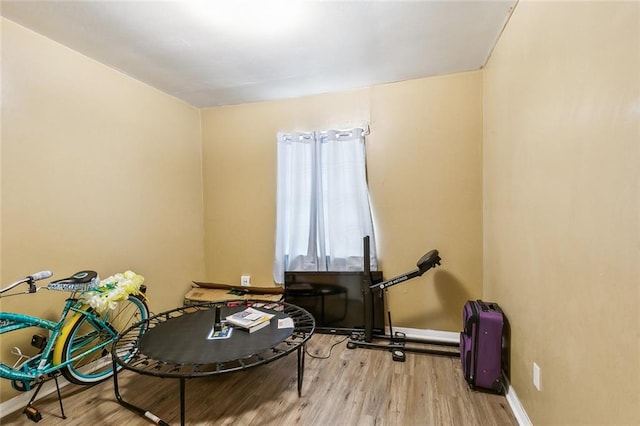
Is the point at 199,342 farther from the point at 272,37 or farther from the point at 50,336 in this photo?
the point at 272,37

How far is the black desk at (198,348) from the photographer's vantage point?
1.75 m

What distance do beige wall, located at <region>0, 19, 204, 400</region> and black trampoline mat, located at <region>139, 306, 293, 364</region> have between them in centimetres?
83

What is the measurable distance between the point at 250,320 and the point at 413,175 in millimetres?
2065

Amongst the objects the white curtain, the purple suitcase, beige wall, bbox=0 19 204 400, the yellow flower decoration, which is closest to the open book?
the yellow flower decoration

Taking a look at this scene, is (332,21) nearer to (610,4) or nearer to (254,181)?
(610,4)

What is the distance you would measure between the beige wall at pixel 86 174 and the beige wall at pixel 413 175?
3.00 feet

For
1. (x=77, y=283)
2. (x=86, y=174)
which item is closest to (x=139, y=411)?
(x=77, y=283)

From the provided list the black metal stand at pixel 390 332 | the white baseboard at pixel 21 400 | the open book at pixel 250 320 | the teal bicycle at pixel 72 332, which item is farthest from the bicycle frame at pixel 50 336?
the black metal stand at pixel 390 332

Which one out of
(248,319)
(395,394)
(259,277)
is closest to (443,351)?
(395,394)

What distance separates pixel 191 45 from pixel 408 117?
2.06m

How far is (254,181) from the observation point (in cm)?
351

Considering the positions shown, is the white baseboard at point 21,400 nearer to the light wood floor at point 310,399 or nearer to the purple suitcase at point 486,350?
the light wood floor at point 310,399

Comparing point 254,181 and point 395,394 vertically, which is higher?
point 254,181

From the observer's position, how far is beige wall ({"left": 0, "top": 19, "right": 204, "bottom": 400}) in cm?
196
